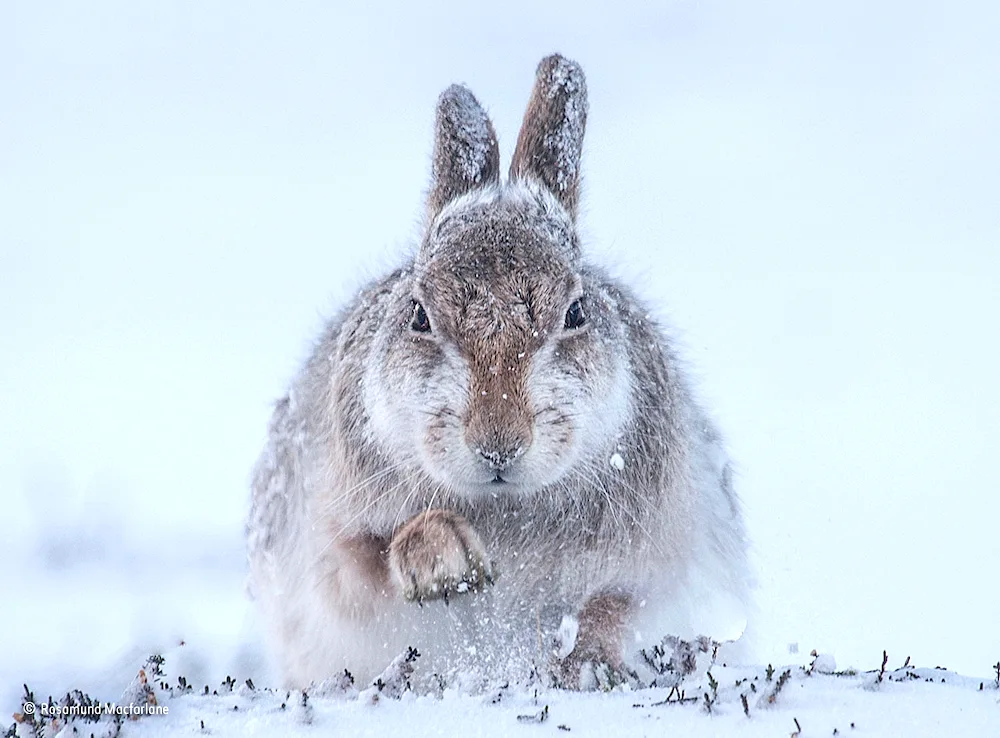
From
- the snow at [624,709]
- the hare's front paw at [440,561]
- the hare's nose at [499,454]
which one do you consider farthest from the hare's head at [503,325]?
the snow at [624,709]

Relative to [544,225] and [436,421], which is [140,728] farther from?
[544,225]

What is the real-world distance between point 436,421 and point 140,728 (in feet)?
5.46

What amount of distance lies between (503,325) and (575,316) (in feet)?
1.52

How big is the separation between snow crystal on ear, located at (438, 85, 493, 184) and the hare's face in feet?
1.18

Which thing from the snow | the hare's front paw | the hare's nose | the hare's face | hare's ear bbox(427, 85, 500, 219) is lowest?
the snow

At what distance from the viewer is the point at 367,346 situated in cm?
592

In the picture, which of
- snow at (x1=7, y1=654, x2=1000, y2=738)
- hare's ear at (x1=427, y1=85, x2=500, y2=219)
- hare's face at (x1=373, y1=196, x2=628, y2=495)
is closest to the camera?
snow at (x1=7, y1=654, x2=1000, y2=738)

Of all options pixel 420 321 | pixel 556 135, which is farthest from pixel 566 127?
pixel 420 321

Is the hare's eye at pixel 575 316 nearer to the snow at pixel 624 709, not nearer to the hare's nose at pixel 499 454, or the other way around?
the hare's nose at pixel 499 454

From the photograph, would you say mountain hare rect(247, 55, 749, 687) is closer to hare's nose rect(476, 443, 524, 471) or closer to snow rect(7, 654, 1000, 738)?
hare's nose rect(476, 443, 524, 471)

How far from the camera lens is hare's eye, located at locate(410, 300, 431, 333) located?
Answer: 5.33 metres

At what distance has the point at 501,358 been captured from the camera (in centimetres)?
496

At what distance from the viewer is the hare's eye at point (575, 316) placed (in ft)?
17.6

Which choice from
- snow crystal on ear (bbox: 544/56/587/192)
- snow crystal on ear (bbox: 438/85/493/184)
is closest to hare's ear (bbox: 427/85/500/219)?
snow crystal on ear (bbox: 438/85/493/184)
